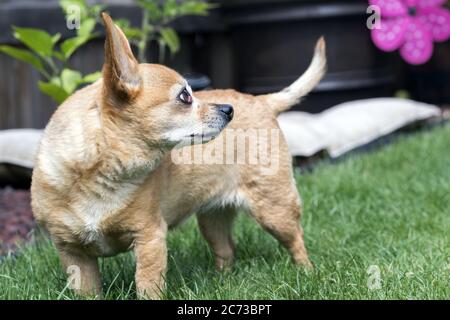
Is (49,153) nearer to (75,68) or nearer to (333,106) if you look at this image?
(75,68)

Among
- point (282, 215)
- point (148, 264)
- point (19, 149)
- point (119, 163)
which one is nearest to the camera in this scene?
point (119, 163)

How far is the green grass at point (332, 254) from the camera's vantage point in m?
2.78

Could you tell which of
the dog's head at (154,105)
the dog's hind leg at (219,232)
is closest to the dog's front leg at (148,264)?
the dog's head at (154,105)

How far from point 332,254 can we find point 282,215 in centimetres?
31

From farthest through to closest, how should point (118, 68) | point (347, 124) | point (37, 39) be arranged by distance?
1. point (347, 124)
2. point (37, 39)
3. point (118, 68)

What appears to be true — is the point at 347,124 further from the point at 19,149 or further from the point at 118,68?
the point at 118,68

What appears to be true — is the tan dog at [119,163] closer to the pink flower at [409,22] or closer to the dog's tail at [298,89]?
the dog's tail at [298,89]

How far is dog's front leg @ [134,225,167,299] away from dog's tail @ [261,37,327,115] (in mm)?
955

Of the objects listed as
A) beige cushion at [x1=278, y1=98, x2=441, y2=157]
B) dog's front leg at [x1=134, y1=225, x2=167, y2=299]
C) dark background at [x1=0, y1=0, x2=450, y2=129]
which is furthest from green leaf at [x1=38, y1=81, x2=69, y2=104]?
dark background at [x1=0, y1=0, x2=450, y2=129]

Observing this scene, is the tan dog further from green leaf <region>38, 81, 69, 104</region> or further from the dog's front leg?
green leaf <region>38, 81, 69, 104</region>

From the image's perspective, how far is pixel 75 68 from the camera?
566 centimetres

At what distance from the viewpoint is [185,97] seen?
2.65 m

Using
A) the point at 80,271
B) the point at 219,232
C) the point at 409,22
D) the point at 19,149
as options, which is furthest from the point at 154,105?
the point at 409,22

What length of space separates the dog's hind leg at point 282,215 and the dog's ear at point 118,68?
2.76ft
